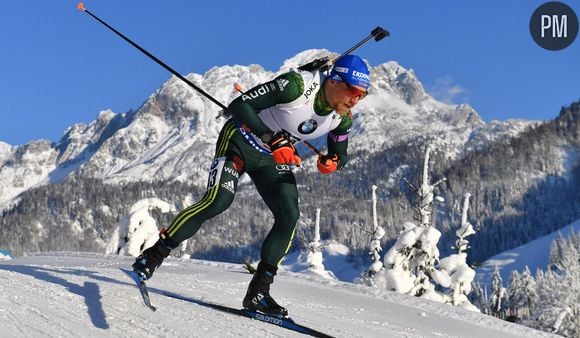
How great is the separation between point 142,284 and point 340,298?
11.2ft

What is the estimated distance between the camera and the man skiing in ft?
18.1

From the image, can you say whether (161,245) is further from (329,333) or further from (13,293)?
(329,333)

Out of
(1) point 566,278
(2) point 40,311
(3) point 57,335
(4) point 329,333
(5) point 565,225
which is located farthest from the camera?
(5) point 565,225

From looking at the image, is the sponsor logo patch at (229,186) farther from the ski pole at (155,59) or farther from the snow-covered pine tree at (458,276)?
the snow-covered pine tree at (458,276)

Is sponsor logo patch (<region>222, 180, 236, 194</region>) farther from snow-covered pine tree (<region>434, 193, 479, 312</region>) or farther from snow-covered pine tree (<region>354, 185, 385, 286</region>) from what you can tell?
snow-covered pine tree (<region>354, 185, 385, 286</region>)

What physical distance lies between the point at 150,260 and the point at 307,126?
5.85 feet

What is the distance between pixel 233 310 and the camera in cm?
580

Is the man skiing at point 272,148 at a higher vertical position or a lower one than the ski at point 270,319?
higher

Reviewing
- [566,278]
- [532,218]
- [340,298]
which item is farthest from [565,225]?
[340,298]

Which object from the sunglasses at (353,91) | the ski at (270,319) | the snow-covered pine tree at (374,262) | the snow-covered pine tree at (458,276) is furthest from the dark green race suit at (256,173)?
the snow-covered pine tree at (374,262)

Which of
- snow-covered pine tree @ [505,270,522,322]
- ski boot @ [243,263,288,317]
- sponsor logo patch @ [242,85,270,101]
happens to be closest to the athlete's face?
sponsor logo patch @ [242,85,270,101]

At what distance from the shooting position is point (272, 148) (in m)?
5.43

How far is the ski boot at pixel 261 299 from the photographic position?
5812mm

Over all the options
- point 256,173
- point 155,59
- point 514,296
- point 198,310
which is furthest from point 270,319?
point 514,296
